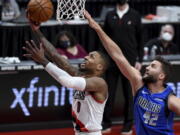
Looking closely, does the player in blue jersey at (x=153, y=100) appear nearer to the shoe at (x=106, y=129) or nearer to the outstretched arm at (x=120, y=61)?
the outstretched arm at (x=120, y=61)

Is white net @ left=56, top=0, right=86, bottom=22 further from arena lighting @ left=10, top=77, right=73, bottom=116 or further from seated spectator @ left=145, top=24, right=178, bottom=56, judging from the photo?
seated spectator @ left=145, top=24, right=178, bottom=56

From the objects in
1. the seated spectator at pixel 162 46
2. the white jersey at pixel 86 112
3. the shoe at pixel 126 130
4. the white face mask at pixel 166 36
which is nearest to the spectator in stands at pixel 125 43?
the shoe at pixel 126 130

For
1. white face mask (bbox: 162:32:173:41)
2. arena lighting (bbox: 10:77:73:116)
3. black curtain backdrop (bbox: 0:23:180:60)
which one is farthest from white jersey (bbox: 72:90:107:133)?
black curtain backdrop (bbox: 0:23:180:60)

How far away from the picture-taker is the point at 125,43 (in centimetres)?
888

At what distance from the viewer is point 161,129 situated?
5.82 meters

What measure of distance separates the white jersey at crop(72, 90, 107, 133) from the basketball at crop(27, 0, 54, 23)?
92cm

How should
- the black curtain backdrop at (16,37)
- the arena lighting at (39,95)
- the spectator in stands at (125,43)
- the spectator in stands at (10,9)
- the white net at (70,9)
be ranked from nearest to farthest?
the white net at (70,9) < the spectator in stands at (125,43) < the arena lighting at (39,95) < the black curtain backdrop at (16,37) < the spectator in stands at (10,9)

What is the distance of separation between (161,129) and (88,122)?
896mm

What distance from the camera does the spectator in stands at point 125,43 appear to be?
29.0 ft

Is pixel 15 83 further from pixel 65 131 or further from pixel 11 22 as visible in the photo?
pixel 11 22

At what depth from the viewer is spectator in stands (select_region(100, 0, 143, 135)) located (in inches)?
348

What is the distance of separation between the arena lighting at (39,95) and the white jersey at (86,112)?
2779 mm

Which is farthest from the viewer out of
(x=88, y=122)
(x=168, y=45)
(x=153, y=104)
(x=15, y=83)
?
(x=168, y=45)

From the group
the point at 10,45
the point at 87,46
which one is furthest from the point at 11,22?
the point at 87,46
